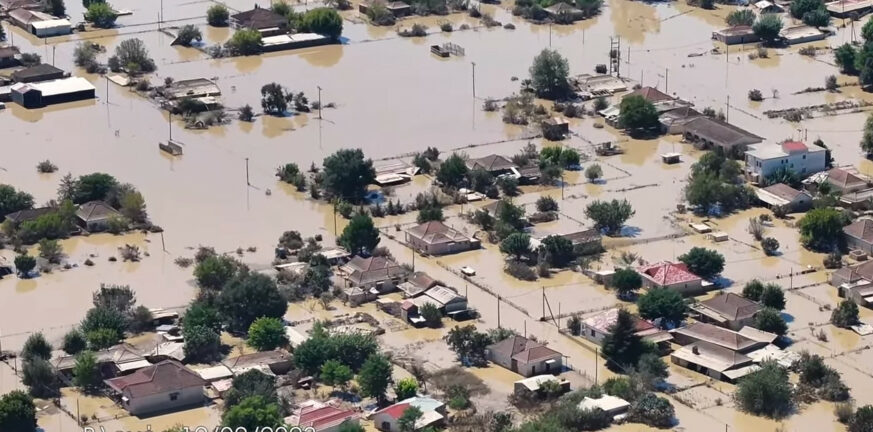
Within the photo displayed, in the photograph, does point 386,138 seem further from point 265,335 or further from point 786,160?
point 265,335

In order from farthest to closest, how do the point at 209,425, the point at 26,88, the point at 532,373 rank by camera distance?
the point at 26,88, the point at 532,373, the point at 209,425

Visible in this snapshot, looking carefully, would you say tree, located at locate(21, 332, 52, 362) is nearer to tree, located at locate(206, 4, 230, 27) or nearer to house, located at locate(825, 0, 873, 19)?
tree, located at locate(206, 4, 230, 27)

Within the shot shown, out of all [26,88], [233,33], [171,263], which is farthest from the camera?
[233,33]

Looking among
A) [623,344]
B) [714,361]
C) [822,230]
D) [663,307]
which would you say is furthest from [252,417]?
[822,230]

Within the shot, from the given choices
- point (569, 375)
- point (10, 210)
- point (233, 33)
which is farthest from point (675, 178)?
point (233, 33)

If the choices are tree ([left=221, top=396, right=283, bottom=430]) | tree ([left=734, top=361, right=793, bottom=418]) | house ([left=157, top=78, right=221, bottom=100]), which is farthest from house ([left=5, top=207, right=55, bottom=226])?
tree ([left=734, top=361, right=793, bottom=418])

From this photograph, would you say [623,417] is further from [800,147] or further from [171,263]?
[800,147]
